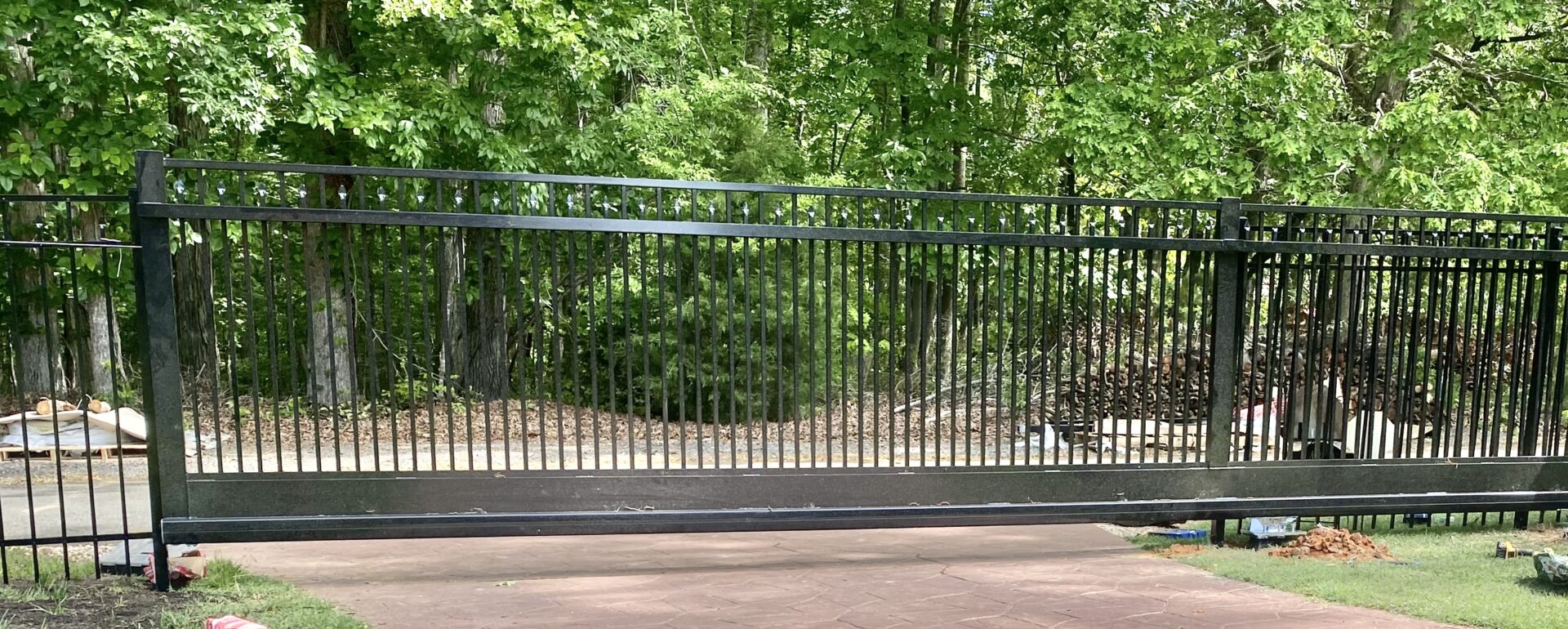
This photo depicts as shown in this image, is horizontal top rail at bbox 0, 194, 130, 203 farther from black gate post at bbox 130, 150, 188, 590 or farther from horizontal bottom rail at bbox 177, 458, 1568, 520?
horizontal bottom rail at bbox 177, 458, 1568, 520

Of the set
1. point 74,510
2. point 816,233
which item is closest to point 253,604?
point 816,233

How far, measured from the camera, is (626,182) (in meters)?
5.41

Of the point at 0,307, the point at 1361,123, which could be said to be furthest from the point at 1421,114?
the point at 0,307

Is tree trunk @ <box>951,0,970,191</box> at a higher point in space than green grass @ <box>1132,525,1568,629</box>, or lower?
higher

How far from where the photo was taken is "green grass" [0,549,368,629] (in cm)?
461

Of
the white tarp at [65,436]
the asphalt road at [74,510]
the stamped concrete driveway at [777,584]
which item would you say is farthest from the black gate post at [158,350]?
the white tarp at [65,436]

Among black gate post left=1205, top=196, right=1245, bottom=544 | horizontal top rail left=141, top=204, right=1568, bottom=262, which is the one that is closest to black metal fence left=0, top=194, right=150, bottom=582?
horizontal top rail left=141, top=204, right=1568, bottom=262

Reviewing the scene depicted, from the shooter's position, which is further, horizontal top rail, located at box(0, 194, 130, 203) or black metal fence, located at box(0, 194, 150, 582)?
black metal fence, located at box(0, 194, 150, 582)

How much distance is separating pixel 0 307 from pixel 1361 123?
50.2ft

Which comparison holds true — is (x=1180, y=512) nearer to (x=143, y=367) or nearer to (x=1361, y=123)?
(x=143, y=367)

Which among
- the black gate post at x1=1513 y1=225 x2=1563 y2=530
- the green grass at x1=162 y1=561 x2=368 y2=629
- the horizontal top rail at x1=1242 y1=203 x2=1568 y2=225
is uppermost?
the horizontal top rail at x1=1242 y1=203 x2=1568 y2=225

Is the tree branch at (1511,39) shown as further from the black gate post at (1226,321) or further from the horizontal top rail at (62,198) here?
the horizontal top rail at (62,198)

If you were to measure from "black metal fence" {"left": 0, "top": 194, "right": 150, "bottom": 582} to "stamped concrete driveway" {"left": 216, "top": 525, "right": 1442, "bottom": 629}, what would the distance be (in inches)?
41.7

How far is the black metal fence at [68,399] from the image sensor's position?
5.02m
